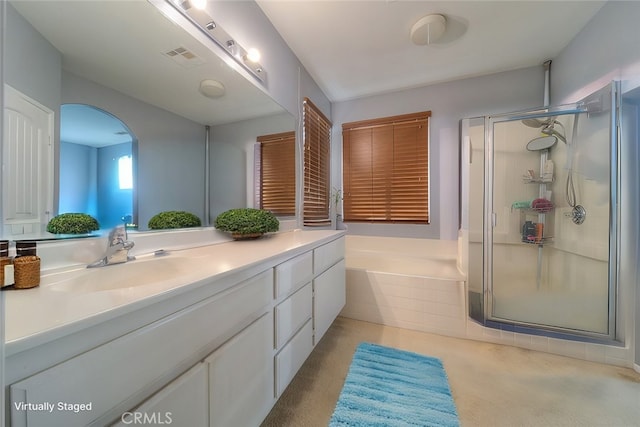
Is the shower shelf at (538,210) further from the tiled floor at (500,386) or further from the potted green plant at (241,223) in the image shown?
the potted green plant at (241,223)

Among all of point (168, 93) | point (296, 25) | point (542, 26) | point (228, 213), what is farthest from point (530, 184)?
point (168, 93)

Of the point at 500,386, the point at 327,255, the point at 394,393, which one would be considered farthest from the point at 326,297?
the point at 500,386

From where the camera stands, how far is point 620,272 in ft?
5.22

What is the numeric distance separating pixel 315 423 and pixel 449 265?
6.37 ft

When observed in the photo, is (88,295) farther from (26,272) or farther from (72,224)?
(72,224)

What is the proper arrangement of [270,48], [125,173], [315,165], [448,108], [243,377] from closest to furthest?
[243,377] < [125,173] < [270,48] < [315,165] < [448,108]

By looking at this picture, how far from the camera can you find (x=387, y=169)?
115 inches

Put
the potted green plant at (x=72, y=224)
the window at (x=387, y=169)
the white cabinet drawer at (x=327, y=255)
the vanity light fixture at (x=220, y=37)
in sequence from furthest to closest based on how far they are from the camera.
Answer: the window at (x=387, y=169), the white cabinet drawer at (x=327, y=255), the vanity light fixture at (x=220, y=37), the potted green plant at (x=72, y=224)

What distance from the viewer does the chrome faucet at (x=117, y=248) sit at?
0.85 m

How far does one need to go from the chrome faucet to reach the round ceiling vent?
2.66ft

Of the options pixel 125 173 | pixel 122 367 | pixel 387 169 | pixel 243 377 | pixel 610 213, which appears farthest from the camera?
pixel 387 169

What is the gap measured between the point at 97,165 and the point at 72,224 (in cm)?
23

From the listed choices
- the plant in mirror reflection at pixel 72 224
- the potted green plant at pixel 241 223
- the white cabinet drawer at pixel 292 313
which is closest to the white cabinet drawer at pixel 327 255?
the white cabinet drawer at pixel 292 313

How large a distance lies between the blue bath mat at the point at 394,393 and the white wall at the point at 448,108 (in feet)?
5.10
